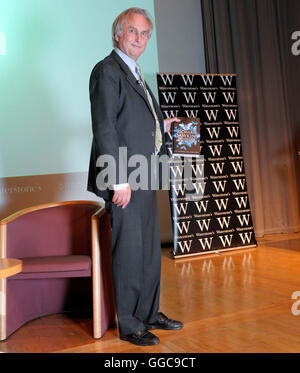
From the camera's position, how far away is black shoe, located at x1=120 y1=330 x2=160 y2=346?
2.00 metres

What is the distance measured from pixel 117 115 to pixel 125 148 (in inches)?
6.6

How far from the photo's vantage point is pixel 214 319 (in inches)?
91.5

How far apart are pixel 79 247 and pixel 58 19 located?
2.66m

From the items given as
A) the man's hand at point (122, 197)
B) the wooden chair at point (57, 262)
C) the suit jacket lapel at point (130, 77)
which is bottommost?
the wooden chair at point (57, 262)

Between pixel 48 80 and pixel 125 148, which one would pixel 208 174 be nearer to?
pixel 48 80

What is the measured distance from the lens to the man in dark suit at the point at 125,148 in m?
2.03

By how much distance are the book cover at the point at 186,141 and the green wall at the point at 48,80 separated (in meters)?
1.49

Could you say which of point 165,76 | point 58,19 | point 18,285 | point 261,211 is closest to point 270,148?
point 261,211

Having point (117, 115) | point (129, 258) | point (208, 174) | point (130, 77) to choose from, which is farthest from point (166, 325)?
point (208, 174)

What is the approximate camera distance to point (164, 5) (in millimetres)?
5090

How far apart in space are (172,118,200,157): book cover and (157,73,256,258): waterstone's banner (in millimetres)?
1025

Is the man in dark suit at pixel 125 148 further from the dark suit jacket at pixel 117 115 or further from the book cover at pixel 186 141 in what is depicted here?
the book cover at pixel 186 141

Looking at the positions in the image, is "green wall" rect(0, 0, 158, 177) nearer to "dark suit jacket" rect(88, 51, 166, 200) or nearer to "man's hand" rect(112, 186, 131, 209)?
"dark suit jacket" rect(88, 51, 166, 200)

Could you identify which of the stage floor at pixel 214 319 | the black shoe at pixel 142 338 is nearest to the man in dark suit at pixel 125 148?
the black shoe at pixel 142 338
